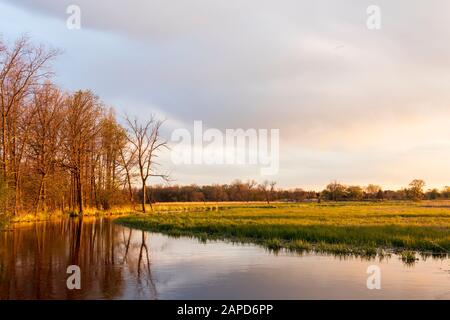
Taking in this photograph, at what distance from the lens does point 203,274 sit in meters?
15.8

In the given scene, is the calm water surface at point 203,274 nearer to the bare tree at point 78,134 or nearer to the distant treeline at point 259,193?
the bare tree at point 78,134

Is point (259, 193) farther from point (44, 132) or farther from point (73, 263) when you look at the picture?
point (73, 263)

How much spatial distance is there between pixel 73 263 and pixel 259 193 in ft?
450

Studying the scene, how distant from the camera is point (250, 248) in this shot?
75.7 ft

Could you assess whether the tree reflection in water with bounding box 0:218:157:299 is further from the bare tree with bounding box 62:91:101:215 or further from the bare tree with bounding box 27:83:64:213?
the bare tree with bounding box 62:91:101:215

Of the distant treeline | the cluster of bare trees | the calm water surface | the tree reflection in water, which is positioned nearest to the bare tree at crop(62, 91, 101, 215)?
the cluster of bare trees

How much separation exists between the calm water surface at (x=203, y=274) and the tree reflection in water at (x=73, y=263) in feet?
0.09

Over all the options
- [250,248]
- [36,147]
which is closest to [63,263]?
[250,248]

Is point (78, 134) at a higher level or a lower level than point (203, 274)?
higher

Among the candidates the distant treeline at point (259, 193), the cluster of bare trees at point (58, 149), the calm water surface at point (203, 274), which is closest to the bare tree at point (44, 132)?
the cluster of bare trees at point (58, 149)

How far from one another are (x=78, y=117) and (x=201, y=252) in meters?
39.3

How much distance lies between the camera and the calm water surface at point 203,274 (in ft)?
41.2

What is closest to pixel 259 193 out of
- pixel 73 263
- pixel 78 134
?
pixel 78 134
